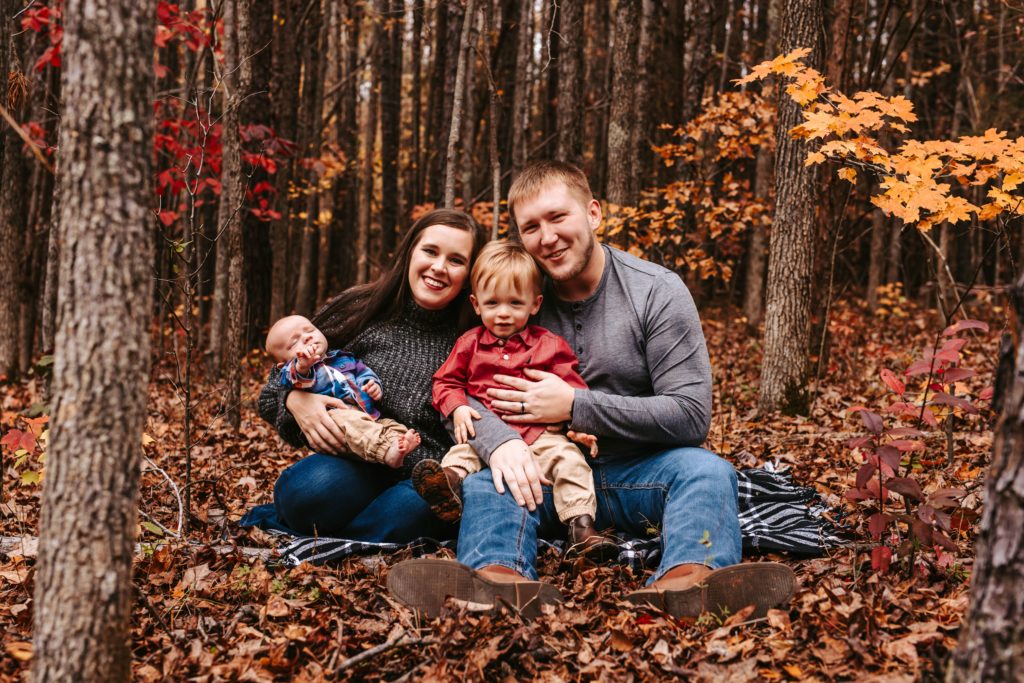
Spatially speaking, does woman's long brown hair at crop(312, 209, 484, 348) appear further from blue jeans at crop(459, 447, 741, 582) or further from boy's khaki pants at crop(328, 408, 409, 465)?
blue jeans at crop(459, 447, 741, 582)

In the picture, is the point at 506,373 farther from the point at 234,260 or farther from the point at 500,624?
the point at 234,260

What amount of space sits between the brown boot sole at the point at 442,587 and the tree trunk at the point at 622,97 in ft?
19.6

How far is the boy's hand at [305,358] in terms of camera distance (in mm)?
3668

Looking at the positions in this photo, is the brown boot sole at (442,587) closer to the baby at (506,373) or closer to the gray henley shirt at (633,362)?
the baby at (506,373)

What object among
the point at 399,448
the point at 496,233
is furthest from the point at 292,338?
the point at 496,233

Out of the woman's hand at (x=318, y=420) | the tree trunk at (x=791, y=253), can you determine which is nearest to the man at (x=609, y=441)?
the woman's hand at (x=318, y=420)

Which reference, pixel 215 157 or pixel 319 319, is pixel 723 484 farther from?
pixel 215 157

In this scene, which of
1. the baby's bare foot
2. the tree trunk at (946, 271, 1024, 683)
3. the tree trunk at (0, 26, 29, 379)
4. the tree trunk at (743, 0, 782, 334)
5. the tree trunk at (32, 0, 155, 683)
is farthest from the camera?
the tree trunk at (743, 0, 782, 334)

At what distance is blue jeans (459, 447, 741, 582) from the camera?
2.92 meters

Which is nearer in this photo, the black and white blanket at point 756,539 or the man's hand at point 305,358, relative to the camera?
the black and white blanket at point 756,539

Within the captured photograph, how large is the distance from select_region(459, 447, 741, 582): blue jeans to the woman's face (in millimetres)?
971

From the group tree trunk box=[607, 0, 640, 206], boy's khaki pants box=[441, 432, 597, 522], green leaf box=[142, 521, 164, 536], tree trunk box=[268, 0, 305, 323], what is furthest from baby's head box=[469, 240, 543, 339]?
tree trunk box=[268, 0, 305, 323]

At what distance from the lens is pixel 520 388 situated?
346 cm

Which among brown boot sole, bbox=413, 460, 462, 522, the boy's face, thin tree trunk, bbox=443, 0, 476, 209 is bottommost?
brown boot sole, bbox=413, 460, 462, 522
